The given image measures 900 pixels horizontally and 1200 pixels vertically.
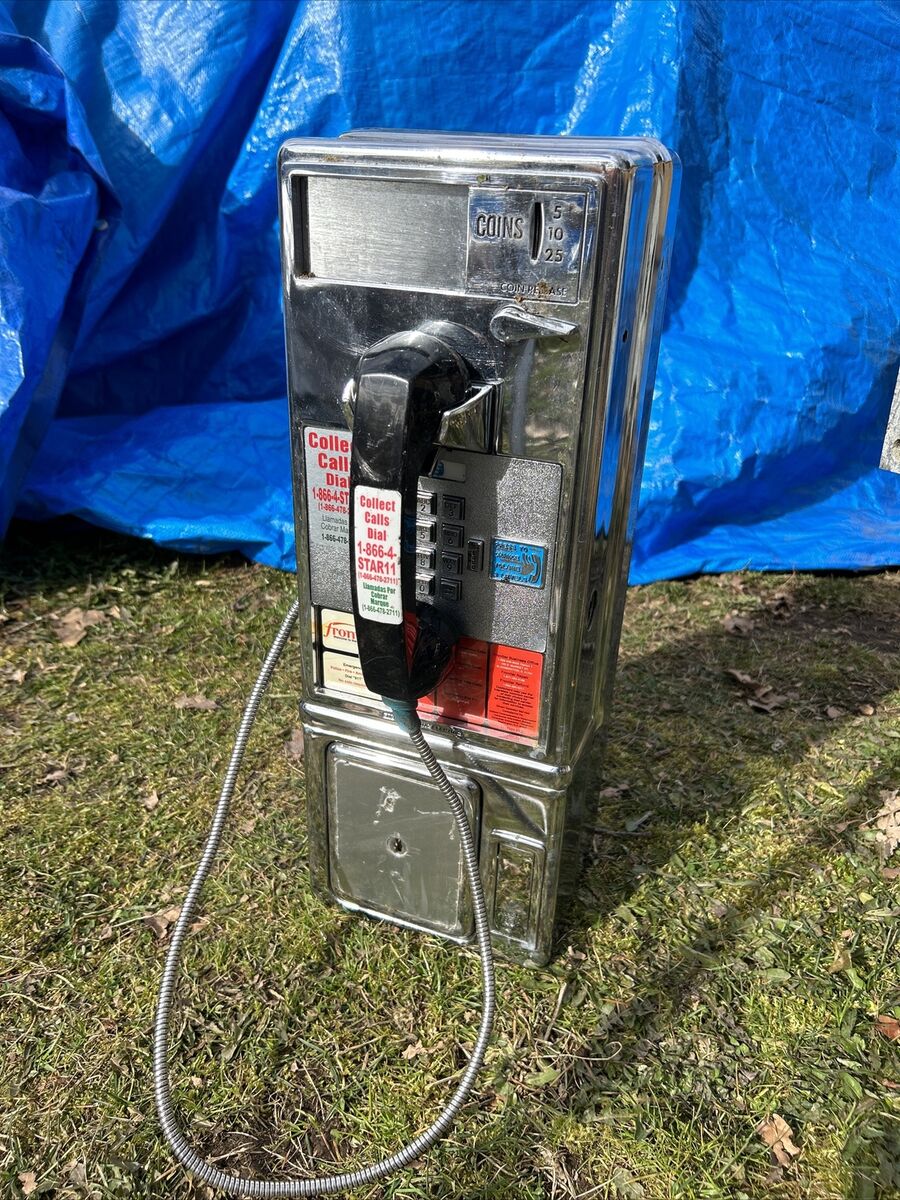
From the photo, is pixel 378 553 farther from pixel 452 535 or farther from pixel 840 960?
pixel 840 960

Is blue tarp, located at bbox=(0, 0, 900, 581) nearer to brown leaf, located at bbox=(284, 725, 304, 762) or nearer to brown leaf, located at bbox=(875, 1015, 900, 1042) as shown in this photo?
brown leaf, located at bbox=(284, 725, 304, 762)

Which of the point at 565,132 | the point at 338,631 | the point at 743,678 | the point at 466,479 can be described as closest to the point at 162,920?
the point at 338,631

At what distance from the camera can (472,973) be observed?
6.00 ft

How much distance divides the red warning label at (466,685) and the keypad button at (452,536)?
0.16 meters

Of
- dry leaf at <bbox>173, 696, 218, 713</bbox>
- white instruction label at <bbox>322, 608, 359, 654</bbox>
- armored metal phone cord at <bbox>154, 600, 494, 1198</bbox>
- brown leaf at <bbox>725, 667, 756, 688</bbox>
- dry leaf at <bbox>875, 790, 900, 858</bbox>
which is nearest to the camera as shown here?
armored metal phone cord at <bbox>154, 600, 494, 1198</bbox>

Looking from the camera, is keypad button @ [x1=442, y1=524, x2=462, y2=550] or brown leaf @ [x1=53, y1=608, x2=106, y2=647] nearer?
keypad button @ [x1=442, y1=524, x2=462, y2=550]

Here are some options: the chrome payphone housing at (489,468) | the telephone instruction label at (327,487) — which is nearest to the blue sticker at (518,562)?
the chrome payphone housing at (489,468)

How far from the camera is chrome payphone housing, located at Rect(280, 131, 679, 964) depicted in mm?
1279

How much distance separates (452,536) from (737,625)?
1.85 m

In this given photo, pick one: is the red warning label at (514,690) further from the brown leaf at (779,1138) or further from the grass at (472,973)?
the brown leaf at (779,1138)

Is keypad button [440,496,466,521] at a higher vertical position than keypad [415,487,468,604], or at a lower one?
higher

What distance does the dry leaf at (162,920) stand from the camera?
6.30ft

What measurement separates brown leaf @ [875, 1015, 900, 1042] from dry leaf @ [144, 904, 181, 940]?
1.35 meters

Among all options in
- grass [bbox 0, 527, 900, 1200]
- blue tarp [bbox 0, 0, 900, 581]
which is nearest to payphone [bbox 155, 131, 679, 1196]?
grass [bbox 0, 527, 900, 1200]
